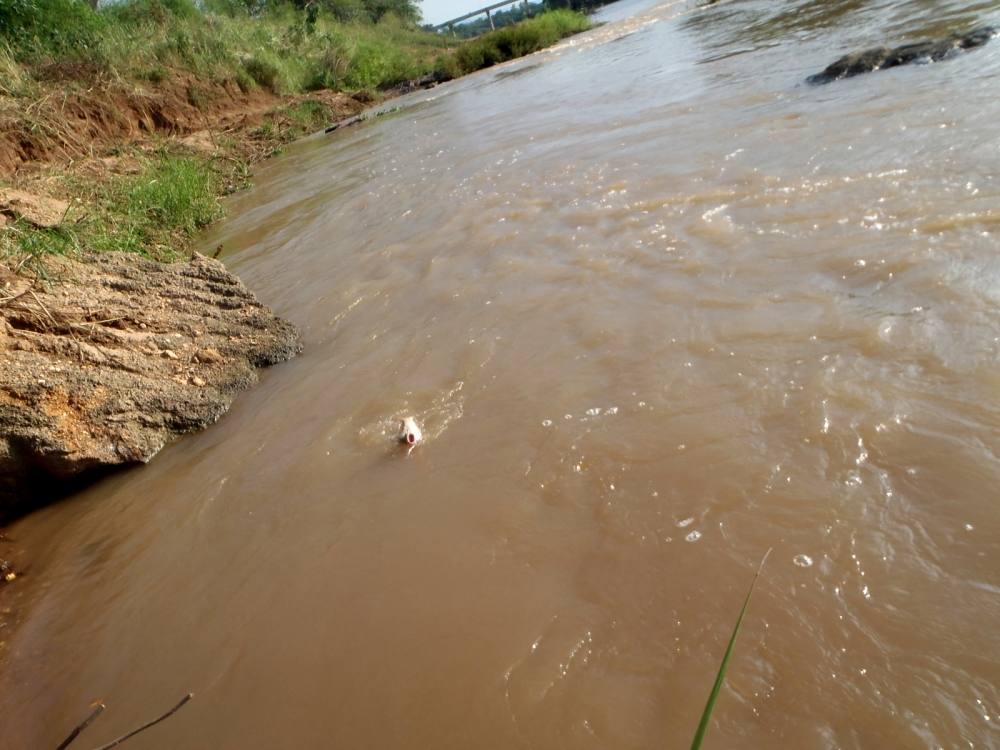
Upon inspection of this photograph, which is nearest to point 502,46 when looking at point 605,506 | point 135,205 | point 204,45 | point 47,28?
point 204,45

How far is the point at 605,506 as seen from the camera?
1.91 meters

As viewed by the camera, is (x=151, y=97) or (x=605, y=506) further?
(x=151, y=97)

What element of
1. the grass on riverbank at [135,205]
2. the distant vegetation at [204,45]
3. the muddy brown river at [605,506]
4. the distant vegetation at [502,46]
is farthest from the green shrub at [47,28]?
the muddy brown river at [605,506]

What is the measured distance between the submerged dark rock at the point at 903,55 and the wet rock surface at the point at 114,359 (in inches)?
234

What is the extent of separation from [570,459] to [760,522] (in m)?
0.65

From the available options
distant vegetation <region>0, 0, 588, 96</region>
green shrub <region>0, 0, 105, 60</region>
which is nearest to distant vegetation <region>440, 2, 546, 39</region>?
distant vegetation <region>0, 0, 588, 96</region>

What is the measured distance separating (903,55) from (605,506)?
667 centimetres

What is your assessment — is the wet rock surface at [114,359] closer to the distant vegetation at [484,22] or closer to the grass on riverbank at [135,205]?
the grass on riverbank at [135,205]

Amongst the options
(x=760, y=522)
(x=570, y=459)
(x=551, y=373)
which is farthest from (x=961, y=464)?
(x=551, y=373)

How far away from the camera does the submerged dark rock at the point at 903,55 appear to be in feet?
19.6

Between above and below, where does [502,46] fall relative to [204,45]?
below

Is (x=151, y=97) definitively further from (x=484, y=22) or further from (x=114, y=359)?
(x=484, y=22)

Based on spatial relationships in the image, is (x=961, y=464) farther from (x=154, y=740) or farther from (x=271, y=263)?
(x=271, y=263)

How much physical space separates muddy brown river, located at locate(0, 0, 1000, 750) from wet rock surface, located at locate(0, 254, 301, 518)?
0.19m
